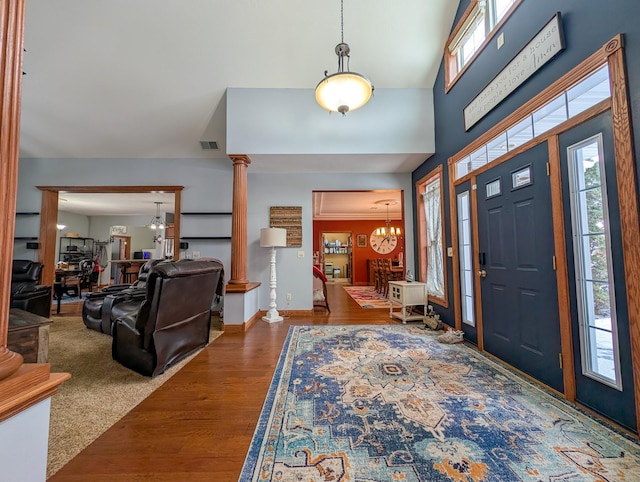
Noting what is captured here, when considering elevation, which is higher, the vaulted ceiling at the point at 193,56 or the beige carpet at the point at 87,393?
the vaulted ceiling at the point at 193,56

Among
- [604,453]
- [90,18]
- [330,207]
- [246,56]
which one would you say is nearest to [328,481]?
[604,453]

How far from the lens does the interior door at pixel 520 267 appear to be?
2125 mm

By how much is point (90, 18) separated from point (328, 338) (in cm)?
481

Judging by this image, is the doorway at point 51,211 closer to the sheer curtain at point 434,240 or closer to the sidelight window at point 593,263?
the sheer curtain at point 434,240

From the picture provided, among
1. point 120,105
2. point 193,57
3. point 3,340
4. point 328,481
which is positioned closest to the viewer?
point 3,340

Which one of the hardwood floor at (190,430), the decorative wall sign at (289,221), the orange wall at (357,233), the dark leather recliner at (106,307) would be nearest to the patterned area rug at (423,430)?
the hardwood floor at (190,430)

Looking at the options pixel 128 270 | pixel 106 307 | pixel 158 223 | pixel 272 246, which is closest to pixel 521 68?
pixel 272 246

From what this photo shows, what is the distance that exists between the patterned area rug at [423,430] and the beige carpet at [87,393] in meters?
0.99

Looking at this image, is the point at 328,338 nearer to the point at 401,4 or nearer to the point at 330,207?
the point at 401,4

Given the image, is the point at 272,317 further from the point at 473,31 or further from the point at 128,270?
the point at 128,270

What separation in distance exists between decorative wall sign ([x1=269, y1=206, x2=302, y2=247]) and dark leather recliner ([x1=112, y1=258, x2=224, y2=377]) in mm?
2119

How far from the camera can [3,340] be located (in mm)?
734

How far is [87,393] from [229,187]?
3673 millimetres

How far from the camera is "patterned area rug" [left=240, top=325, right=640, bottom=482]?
53.1 inches
